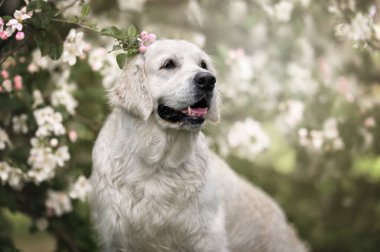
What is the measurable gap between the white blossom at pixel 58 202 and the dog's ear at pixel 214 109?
4.82 ft

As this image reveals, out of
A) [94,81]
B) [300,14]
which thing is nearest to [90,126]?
[94,81]

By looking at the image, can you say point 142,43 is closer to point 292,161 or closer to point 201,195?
point 201,195

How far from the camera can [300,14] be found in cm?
554

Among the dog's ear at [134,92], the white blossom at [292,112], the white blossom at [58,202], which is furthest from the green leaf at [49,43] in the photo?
the white blossom at [292,112]

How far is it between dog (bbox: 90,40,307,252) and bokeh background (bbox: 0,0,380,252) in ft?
2.31

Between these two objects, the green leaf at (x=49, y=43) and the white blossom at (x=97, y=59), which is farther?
the white blossom at (x=97, y=59)

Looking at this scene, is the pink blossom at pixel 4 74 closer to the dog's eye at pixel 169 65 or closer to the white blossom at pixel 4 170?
the white blossom at pixel 4 170

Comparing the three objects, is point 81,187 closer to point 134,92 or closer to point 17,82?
point 17,82

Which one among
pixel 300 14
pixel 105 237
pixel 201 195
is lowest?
pixel 105 237

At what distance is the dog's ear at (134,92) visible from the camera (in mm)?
3428

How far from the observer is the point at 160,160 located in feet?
11.8

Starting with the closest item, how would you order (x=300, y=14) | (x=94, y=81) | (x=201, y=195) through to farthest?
(x=201, y=195) → (x=94, y=81) → (x=300, y=14)

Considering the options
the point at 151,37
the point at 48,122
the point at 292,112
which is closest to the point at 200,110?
the point at 151,37

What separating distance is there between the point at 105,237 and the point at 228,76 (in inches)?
89.2
